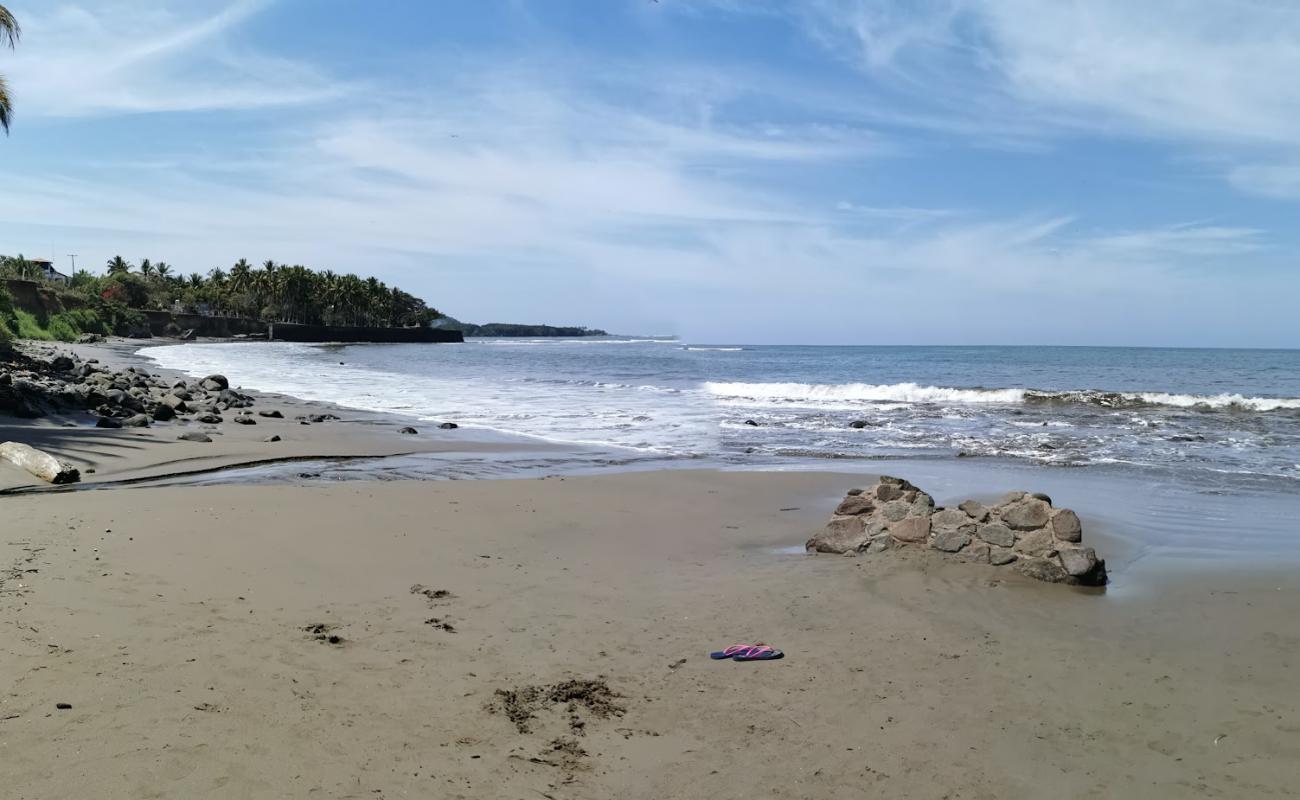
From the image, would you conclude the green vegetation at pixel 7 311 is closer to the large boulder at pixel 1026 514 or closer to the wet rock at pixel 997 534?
the wet rock at pixel 997 534

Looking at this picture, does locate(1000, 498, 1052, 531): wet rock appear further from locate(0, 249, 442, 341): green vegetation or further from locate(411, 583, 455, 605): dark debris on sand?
locate(0, 249, 442, 341): green vegetation

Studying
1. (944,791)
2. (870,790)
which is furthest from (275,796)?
(944,791)

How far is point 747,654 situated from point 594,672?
0.93 m

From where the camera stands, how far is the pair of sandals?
193 inches

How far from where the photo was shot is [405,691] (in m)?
4.21

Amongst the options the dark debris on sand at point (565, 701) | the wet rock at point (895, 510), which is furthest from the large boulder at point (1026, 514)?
the dark debris on sand at point (565, 701)

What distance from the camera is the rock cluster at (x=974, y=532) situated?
6594 millimetres

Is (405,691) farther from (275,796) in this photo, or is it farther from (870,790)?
(870,790)

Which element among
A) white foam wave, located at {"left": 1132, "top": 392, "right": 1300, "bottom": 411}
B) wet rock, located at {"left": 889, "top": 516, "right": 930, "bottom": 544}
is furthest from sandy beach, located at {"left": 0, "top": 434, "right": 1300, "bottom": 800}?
white foam wave, located at {"left": 1132, "top": 392, "right": 1300, "bottom": 411}

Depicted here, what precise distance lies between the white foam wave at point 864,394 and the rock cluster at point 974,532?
2149 cm

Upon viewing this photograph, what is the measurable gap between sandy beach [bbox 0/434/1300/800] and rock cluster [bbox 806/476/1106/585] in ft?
0.90

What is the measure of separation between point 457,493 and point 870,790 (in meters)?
7.33

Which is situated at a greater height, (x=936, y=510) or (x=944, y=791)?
(x=936, y=510)

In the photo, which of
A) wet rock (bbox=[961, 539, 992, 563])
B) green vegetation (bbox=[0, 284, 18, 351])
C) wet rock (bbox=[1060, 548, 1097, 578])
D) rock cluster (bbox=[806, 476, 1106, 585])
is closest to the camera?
wet rock (bbox=[1060, 548, 1097, 578])
